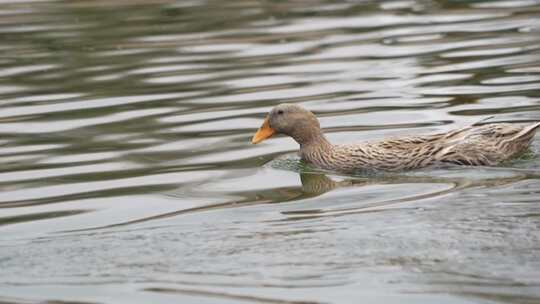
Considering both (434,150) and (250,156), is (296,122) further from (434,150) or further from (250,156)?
(434,150)

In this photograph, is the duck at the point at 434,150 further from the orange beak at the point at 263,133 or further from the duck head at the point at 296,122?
the orange beak at the point at 263,133

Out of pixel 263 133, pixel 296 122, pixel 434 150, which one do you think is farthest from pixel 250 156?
pixel 434 150

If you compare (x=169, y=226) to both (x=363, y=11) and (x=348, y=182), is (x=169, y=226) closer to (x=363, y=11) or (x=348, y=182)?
(x=348, y=182)

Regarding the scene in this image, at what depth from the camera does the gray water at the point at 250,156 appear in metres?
8.78

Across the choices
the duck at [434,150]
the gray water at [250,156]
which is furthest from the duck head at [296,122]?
the gray water at [250,156]

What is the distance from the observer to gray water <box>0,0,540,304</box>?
878 cm

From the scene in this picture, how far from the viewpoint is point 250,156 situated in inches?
530

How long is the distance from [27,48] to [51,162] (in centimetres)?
731

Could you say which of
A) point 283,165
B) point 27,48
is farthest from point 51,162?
point 27,48

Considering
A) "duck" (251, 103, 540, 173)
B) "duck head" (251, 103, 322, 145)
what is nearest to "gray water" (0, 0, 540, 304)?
"duck" (251, 103, 540, 173)

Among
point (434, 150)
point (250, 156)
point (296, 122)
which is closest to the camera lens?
point (434, 150)

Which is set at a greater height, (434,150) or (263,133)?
(263,133)

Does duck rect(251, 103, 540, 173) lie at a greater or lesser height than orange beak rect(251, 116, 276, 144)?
lesser

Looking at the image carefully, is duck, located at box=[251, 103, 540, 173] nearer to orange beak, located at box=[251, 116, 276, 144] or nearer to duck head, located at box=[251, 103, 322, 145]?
duck head, located at box=[251, 103, 322, 145]
